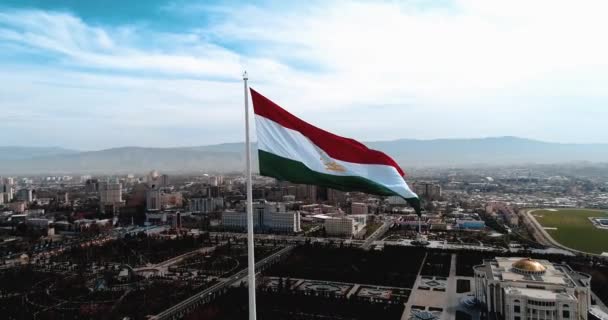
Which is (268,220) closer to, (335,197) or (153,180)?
(335,197)

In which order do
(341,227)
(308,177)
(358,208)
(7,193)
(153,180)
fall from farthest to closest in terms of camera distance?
(153,180) < (7,193) < (358,208) < (341,227) < (308,177)

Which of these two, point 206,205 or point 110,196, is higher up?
point 110,196

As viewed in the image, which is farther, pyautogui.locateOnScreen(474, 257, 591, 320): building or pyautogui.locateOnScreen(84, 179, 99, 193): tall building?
pyautogui.locateOnScreen(84, 179, 99, 193): tall building

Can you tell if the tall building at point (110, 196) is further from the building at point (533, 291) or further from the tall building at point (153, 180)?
the building at point (533, 291)

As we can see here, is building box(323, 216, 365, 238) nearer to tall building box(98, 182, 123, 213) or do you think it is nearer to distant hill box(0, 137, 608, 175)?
tall building box(98, 182, 123, 213)

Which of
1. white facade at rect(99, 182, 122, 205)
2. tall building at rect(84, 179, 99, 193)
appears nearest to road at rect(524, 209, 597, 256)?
white facade at rect(99, 182, 122, 205)

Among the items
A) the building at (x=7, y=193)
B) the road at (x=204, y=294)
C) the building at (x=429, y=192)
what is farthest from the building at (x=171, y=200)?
the road at (x=204, y=294)

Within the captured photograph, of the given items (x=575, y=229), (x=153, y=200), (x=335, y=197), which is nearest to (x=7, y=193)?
(x=153, y=200)
